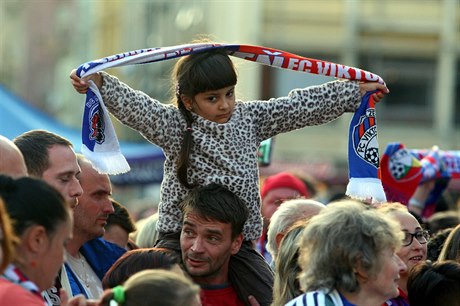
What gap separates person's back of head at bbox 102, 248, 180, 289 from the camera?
5227 millimetres

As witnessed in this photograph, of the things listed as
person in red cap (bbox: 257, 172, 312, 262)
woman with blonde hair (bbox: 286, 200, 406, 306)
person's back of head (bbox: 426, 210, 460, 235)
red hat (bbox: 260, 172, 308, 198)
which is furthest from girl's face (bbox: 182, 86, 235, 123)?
person's back of head (bbox: 426, 210, 460, 235)

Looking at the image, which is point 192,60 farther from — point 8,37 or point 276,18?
point 8,37

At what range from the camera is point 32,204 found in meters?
4.43

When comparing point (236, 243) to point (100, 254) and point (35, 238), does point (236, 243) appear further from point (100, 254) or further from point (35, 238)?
point (35, 238)

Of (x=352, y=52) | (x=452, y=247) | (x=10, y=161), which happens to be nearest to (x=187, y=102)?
(x=10, y=161)

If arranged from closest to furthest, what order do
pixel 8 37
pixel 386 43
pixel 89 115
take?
pixel 89 115 → pixel 386 43 → pixel 8 37

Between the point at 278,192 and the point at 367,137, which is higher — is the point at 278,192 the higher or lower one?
the lower one

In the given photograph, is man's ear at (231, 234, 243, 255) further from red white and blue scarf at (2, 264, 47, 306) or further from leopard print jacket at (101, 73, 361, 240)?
red white and blue scarf at (2, 264, 47, 306)

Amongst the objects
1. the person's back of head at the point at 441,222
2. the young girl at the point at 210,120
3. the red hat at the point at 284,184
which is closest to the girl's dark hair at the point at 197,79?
the young girl at the point at 210,120

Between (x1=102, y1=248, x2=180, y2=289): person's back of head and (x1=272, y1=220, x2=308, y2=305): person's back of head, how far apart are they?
0.60 metres

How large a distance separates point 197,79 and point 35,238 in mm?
1743

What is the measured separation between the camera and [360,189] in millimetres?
6090

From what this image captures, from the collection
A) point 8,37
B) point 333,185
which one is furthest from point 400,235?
point 8,37

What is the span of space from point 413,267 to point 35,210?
7.32 feet
